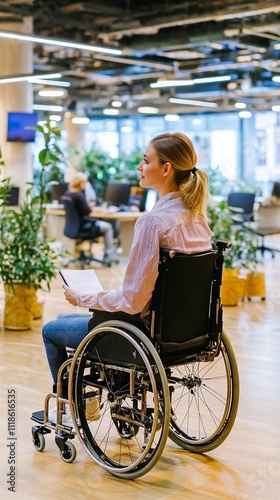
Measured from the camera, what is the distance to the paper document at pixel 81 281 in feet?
11.5

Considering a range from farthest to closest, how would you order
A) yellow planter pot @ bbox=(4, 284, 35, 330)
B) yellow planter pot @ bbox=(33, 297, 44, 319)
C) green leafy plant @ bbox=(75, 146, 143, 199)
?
green leafy plant @ bbox=(75, 146, 143, 199) < yellow planter pot @ bbox=(33, 297, 44, 319) < yellow planter pot @ bbox=(4, 284, 35, 330)

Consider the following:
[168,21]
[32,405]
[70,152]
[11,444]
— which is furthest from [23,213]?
[70,152]

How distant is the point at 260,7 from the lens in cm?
947

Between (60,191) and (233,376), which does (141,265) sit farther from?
(60,191)

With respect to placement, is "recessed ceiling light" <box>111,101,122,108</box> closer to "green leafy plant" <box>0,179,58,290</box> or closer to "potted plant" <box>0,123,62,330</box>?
"potted plant" <box>0,123,62,330</box>

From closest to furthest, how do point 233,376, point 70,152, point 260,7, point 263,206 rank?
point 233,376
point 260,7
point 263,206
point 70,152

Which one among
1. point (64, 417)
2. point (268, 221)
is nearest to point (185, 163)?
point (64, 417)

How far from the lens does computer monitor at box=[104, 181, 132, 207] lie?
12.6m

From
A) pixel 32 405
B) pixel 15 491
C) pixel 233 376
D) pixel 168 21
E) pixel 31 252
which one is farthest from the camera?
pixel 168 21

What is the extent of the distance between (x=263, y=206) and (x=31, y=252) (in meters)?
5.83

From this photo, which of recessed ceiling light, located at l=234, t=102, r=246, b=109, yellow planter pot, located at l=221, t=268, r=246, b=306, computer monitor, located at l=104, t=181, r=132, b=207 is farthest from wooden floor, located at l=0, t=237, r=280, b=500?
recessed ceiling light, located at l=234, t=102, r=246, b=109

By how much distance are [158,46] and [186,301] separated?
31.8 ft

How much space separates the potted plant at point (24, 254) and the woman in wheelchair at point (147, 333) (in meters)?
2.79

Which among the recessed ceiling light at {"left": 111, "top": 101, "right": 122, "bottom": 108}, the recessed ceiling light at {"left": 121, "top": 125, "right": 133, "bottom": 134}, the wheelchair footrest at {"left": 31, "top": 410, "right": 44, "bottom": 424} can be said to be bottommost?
the wheelchair footrest at {"left": 31, "top": 410, "right": 44, "bottom": 424}
